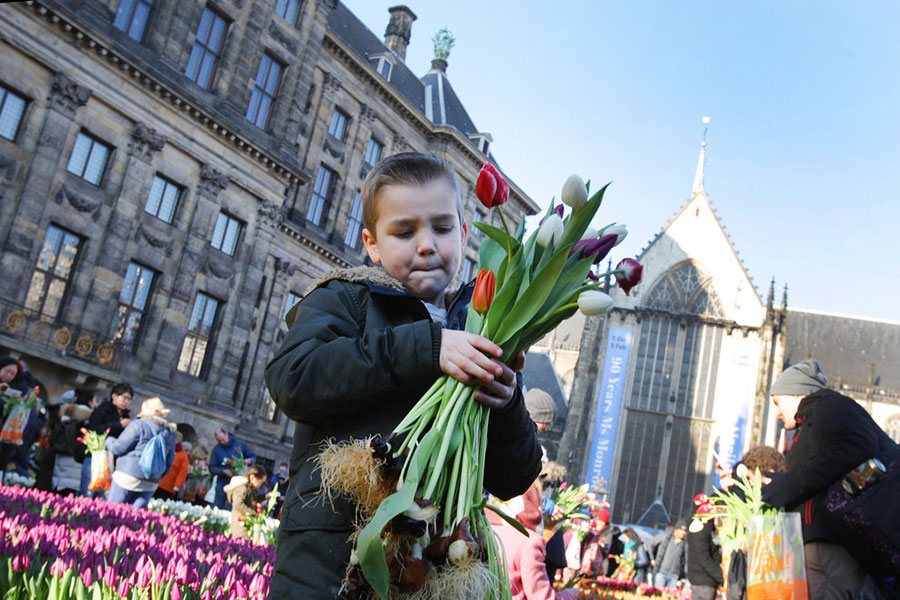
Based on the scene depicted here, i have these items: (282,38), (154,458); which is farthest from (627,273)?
(282,38)

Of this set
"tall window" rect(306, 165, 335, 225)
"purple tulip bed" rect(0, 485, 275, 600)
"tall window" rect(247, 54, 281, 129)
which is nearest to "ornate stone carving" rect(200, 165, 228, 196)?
"tall window" rect(247, 54, 281, 129)

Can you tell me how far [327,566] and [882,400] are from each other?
52505mm

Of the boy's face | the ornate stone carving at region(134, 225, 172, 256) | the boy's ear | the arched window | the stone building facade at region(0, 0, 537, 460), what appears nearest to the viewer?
the boy's face

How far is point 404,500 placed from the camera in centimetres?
150

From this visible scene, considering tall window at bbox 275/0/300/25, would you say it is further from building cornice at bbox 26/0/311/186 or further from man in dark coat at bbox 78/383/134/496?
man in dark coat at bbox 78/383/134/496

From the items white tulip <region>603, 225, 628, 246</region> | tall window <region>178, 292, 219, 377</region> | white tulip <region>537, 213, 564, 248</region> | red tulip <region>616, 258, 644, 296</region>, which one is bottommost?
red tulip <region>616, 258, 644, 296</region>

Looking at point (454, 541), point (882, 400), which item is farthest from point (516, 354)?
point (882, 400)

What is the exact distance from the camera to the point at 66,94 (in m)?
18.3

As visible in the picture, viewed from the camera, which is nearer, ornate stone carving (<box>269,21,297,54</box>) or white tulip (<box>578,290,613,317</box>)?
white tulip (<box>578,290,613,317</box>)

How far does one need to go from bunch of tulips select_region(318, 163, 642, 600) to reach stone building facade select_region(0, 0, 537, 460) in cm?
1792

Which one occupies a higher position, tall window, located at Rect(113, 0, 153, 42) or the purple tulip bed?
tall window, located at Rect(113, 0, 153, 42)

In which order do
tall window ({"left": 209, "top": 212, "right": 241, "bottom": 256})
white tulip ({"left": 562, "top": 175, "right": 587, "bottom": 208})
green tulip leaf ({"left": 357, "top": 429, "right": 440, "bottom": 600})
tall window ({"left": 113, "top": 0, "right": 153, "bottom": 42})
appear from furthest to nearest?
tall window ({"left": 209, "top": 212, "right": 241, "bottom": 256}), tall window ({"left": 113, "top": 0, "right": 153, "bottom": 42}), white tulip ({"left": 562, "top": 175, "right": 587, "bottom": 208}), green tulip leaf ({"left": 357, "top": 429, "right": 440, "bottom": 600})

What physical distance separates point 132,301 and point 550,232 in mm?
20579

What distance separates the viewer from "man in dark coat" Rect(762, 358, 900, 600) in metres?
4.16
